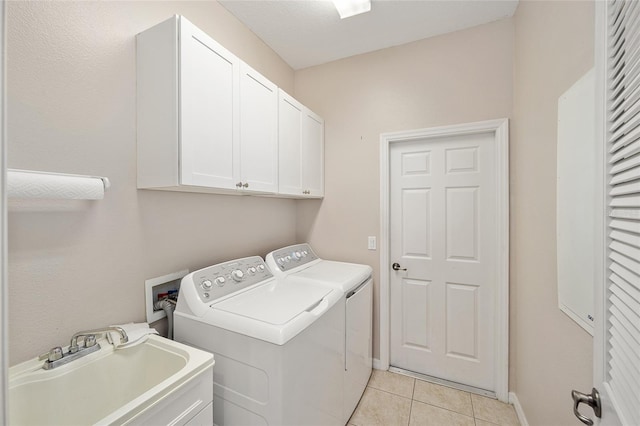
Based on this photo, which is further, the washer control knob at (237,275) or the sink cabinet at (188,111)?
the washer control knob at (237,275)

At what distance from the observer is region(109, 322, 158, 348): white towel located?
3.65 feet

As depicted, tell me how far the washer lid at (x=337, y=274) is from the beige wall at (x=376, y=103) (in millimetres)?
206

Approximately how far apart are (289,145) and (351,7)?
39.2 inches

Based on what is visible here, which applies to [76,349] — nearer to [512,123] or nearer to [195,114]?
[195,114]

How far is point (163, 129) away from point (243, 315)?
37.6 inches

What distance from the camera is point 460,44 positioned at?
2.05m

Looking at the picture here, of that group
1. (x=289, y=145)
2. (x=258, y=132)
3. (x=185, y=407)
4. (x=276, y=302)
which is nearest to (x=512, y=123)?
(x=289, y=145)

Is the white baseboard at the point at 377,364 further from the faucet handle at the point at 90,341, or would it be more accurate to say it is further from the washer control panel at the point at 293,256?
the faucet handle at the point at 90,341

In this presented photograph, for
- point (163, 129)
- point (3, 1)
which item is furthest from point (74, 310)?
point (3, 1)

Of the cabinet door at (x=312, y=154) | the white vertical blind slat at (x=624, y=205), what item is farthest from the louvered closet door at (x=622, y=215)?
the cabinet door at (x=312, y=154)

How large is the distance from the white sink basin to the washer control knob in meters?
0.48

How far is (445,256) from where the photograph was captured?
7.11ft

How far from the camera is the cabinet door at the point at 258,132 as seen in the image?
1.55 m

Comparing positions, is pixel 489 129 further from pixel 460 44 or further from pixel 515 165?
pixel 460 44
